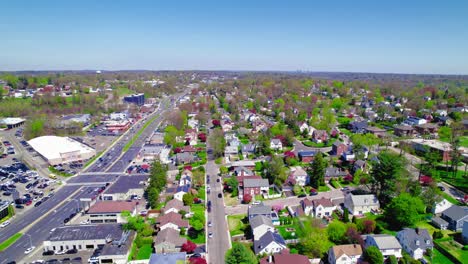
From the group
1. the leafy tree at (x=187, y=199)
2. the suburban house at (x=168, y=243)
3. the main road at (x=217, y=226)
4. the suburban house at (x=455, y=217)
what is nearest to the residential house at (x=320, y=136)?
the main road at (x=217, y=226)

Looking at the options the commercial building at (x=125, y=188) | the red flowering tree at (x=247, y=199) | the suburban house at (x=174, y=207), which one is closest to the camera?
the suburban house at (x=174, y=207)

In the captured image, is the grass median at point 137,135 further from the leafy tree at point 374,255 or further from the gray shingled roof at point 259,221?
the leafy tree at point 374,255

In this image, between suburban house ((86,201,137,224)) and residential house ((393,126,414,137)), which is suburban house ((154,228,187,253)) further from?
residential house ((393,126,414,137))

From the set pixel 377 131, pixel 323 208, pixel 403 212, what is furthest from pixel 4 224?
pixel 377 131

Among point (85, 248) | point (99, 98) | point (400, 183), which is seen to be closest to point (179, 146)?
point (85, 248)

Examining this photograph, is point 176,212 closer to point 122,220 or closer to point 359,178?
point 122,220
